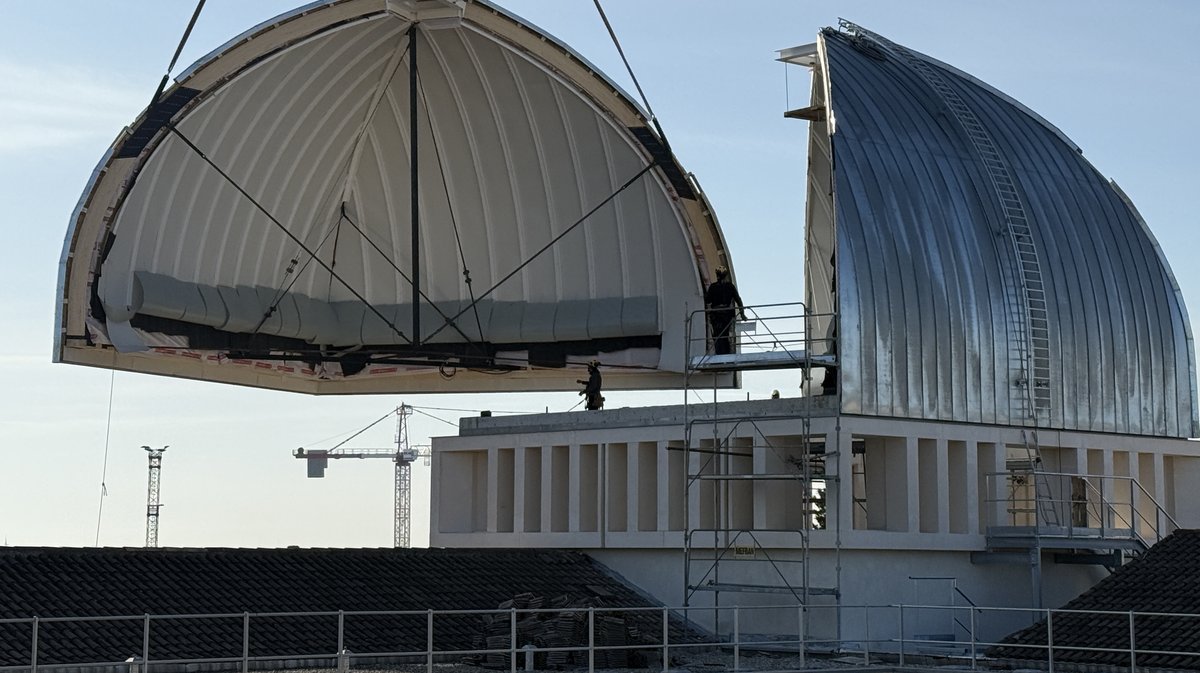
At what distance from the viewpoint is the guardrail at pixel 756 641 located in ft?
88.5

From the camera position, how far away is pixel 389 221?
46188mm

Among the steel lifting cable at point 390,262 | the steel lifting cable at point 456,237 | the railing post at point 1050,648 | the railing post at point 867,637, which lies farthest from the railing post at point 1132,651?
the steel lifting cable at point 456,237

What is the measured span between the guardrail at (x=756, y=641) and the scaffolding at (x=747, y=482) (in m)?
0.82

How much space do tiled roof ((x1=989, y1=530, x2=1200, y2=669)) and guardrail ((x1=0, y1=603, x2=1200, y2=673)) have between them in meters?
0.04

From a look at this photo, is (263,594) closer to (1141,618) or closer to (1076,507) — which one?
(1141,618)

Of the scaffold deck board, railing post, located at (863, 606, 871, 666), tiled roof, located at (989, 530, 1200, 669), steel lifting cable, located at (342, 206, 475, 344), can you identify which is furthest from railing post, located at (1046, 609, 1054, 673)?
steel lifting cable, located at (342, 206, 475, 344)

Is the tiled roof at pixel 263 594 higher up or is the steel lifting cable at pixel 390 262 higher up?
the steel lifting cable at pixel 390 262

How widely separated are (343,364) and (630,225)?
8.82m

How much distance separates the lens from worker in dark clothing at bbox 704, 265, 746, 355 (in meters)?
42.1

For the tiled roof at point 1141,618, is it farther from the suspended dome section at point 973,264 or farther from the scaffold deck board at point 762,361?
the scaffold deck board at point 762,361

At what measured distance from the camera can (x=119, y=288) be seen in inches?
1570

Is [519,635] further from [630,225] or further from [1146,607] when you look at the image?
[630,225]

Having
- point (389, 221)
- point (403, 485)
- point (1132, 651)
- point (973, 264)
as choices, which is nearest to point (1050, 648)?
point (1132, 651)

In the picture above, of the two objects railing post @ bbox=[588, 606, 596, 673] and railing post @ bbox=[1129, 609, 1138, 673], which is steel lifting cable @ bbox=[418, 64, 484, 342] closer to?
railing post @ bbox=[588, 606, 596, 673]
